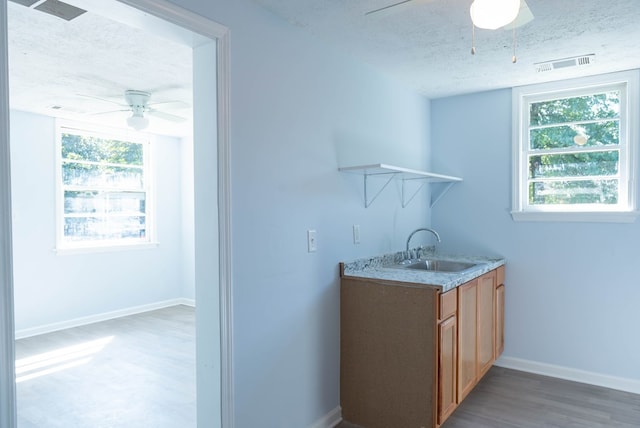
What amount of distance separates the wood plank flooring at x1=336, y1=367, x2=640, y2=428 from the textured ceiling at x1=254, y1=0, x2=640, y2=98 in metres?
2.31

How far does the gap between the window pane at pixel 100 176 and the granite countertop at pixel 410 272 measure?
3867 mm

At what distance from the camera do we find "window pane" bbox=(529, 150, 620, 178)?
10.4 feet

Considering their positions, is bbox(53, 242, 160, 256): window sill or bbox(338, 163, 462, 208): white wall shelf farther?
bbox(53, 242, 160, 256): window sill

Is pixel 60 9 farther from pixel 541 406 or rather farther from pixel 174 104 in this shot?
pixel 541 406

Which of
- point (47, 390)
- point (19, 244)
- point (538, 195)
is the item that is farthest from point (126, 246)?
point (538, 195)

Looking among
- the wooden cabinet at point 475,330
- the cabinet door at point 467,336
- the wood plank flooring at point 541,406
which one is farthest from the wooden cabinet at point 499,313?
the cabinet door at point 467,336

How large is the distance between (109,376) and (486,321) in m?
2.98

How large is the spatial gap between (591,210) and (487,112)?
1128mm

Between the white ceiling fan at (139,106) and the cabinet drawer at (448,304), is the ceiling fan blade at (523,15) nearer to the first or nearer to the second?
the cabinet drawer at (448,304)

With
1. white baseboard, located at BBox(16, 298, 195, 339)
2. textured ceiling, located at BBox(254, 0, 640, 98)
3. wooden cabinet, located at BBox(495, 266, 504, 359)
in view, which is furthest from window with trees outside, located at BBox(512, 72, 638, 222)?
white baseboard, located at BBox(16, 298, 195, 339)

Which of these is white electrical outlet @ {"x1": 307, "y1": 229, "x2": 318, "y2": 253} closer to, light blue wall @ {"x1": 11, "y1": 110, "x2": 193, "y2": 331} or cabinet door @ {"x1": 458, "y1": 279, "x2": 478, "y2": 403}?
cabinet door @ {"x1": 458, "y1": 279, "x2": 478, "y2": 403}

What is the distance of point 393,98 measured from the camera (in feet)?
10.7

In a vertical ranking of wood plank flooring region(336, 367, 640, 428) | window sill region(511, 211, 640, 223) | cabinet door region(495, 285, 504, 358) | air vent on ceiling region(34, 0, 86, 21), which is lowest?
wood plank flooring region(336, 367, 640, 428)

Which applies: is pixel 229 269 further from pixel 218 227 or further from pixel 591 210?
pixel 591 210
